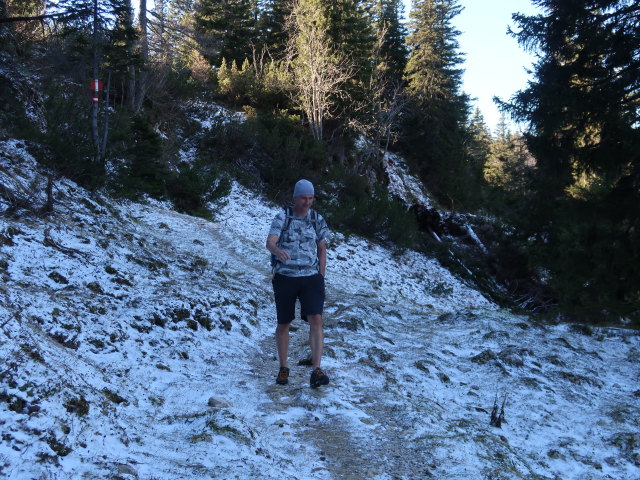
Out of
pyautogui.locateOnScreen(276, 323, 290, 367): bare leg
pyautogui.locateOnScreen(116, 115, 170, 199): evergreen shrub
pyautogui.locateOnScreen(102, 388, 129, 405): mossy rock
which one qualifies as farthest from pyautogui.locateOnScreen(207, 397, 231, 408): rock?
pyautogui.locateOnScreen(116, 115, 170, 199): evergreen shrub

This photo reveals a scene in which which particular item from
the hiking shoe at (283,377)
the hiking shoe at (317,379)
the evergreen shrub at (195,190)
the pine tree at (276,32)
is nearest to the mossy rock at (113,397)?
the hiking shoe at (283,377)

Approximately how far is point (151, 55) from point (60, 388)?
19.1 metres

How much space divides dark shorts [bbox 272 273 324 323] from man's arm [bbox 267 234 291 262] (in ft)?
0.79

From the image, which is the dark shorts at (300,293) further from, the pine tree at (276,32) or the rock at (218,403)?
the pine tree at (276,32)

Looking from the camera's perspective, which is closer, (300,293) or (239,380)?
(300,293)

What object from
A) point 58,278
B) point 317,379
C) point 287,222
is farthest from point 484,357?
point 58,278

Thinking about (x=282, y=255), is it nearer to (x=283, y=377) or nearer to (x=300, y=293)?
(x=300, y=293)

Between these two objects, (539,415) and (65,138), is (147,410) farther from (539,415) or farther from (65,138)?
(65,138)

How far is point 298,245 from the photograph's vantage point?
3996 millimetres

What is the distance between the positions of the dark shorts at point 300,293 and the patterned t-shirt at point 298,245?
6cm

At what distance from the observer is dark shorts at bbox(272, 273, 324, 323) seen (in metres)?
3.98

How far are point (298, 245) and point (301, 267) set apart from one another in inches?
8.0

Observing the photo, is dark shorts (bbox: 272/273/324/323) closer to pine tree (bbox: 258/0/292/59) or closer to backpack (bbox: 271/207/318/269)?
backpack (bbox: 271/207/318/269)

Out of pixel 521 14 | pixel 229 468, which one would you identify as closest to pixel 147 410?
pixel 229 468
